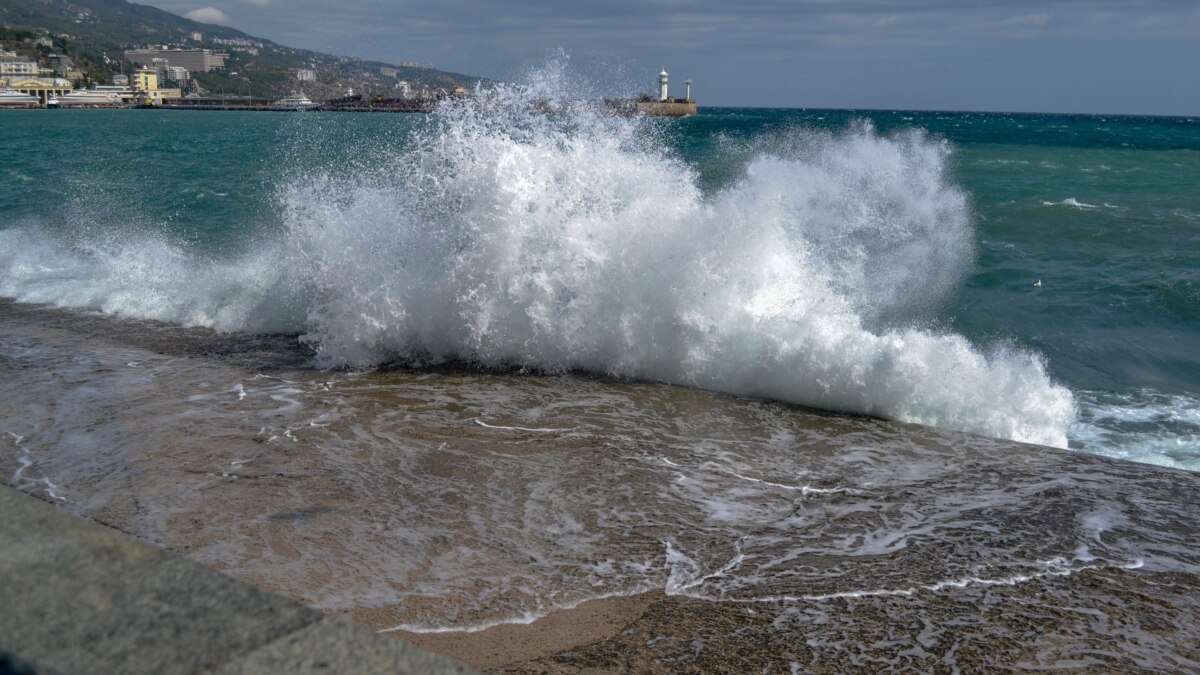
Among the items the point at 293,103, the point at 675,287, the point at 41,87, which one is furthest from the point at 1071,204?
the point at 41,87

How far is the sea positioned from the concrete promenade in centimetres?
224

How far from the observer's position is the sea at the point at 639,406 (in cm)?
433

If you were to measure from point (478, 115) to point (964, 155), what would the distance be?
30.6 metres

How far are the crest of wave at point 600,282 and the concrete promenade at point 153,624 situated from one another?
6.43m

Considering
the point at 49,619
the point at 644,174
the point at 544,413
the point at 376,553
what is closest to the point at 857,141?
the point at 644,174

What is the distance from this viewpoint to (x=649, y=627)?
3998mm

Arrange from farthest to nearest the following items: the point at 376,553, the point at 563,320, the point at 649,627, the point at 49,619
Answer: the point at 563,320, the point at 376,553, the point at 649,627, the point at 49,619

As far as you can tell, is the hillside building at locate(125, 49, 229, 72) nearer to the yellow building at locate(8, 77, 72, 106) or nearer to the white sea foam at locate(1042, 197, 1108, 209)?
the yellow building at locate(8, 77, 72, 106)

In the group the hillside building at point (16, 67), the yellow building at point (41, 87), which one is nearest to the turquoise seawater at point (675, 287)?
the yellow building at point (41, 87)

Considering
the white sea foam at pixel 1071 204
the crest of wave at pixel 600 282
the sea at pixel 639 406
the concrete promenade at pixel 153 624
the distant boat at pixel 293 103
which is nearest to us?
the concrete promenade at pixel 153 624

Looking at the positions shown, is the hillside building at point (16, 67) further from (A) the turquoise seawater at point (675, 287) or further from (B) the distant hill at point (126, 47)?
(A) the turquoise seawater at point (675, 287)

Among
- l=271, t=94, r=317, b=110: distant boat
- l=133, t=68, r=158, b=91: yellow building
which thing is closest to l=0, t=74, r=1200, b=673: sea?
l=271, t=94, r=317, b=110: distant boat

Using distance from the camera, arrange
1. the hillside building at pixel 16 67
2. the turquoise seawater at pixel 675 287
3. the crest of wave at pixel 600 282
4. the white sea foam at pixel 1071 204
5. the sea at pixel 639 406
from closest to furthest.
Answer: the sea at pixel 639 406
the crest of wave at pixel 600 282
the turquoise seawater at pixel 675 287
the white sea foam at pixel 1071 204
the hillside building at pixel 16 67

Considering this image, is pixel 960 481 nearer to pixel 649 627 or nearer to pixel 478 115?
pixel 649 627
